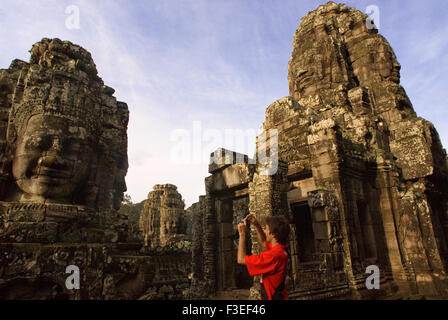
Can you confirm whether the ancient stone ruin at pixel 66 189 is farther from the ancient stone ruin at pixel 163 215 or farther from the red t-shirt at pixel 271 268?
the ancient stone ruin at pixel 163 215

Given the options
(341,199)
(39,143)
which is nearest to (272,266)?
(39,143)

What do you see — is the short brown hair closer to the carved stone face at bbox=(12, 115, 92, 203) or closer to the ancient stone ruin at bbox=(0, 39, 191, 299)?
the ancient stone ruin at bbox=(0, 39, 191, 299)

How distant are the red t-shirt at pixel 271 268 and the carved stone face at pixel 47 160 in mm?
2958

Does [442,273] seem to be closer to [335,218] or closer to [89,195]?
[335,218]

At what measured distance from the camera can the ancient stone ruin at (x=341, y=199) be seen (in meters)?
7.28

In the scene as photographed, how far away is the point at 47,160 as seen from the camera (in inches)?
152

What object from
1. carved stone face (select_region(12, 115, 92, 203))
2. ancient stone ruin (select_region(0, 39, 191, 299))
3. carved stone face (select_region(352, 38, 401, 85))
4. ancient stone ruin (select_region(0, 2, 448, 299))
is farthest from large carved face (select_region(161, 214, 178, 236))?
carved stone face (select_region(12, 115, 92, 203))

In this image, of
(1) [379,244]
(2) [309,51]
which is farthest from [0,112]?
(2) [309,51]

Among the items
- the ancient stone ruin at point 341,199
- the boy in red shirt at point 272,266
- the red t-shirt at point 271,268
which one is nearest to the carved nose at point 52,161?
the boy in red shirt at point 272,266

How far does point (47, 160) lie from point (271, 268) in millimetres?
3372

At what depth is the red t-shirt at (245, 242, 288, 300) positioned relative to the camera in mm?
2984

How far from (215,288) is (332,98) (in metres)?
10.7

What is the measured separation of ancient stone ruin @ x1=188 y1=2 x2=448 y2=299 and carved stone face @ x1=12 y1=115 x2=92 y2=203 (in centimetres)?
433

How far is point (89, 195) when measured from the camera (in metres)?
4.48
